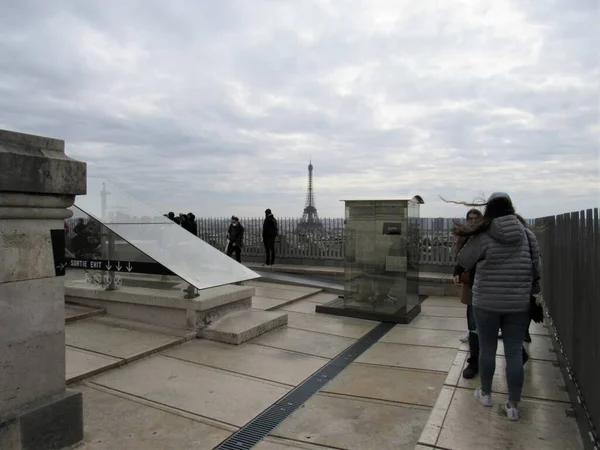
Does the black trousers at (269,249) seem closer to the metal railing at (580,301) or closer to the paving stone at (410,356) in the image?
the paving stone at (410,356)

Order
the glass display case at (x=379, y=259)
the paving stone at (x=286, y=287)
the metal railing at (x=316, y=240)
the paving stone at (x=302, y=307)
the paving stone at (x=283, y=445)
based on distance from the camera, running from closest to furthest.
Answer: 1. the paving stone at (x=283, y=445)
2. the glass display case at (x=379, y=259)
3. the paving stone at (x=302, y=307)
4. the paving stone at (x=286, y=287)
5. the metal railing at (x=316, y=240)

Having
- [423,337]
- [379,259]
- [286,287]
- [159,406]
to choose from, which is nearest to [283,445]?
[159,406]

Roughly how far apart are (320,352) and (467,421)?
2.67 metres

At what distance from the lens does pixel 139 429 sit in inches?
146

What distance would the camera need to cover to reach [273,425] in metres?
3.85

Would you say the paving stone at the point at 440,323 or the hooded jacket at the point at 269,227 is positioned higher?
the hooded jacket at the point at 269,227

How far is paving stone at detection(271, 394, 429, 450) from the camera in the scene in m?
3.57

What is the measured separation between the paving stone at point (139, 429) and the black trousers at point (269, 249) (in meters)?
10.5

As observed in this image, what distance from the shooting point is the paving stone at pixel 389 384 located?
4.50m

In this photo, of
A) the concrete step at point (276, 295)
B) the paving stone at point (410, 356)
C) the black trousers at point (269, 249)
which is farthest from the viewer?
the black trousers at point (269, 249)

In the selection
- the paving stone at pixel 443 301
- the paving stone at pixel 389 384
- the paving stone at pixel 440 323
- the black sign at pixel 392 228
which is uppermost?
the black sign at pixel 392 228

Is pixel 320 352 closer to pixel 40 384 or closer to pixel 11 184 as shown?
pixel 40 384

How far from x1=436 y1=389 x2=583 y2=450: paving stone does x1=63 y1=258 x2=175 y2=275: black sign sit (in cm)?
442

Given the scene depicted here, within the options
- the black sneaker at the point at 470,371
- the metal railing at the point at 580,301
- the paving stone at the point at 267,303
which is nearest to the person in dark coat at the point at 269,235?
the paving stone at the point at 267,303
